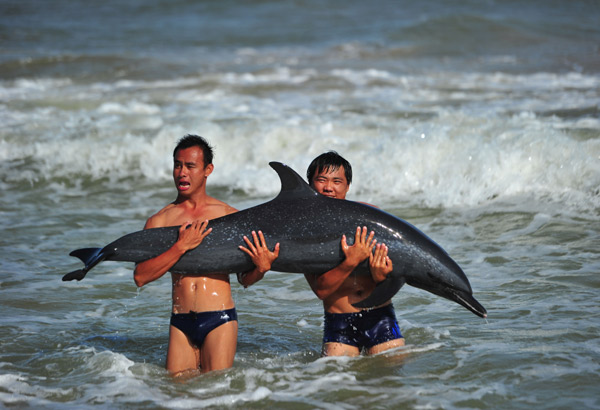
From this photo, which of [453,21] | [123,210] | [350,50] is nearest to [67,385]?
[123,210]

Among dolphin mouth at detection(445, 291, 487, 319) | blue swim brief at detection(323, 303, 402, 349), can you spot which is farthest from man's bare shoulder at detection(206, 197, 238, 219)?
dolphin mouth at detection(445, 291, 487, 319)

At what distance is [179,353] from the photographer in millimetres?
4766

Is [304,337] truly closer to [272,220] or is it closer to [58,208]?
[272,220]

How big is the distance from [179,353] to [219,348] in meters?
0.28

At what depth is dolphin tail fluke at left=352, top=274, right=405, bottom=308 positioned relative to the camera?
179 inches

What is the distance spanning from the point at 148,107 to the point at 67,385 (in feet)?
36.7

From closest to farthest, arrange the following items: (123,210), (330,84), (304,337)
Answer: (304,337) < (123,210) < (330,84)

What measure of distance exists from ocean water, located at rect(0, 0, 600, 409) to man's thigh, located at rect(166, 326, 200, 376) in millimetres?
126

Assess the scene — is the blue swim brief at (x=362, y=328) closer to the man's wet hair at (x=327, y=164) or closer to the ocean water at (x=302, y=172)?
the ocean water at (x=302, y=172)

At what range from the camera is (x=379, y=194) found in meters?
10.5

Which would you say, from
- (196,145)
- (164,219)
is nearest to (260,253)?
(164,219)

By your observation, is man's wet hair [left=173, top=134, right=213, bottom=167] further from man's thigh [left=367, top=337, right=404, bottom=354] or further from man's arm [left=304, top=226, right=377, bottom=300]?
man's thigh [left=367, top=337, right=404, bottom=354]

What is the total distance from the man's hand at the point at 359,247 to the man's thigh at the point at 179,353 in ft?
3.87

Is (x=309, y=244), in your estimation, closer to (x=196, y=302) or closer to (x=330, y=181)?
(x=330, y=181)
